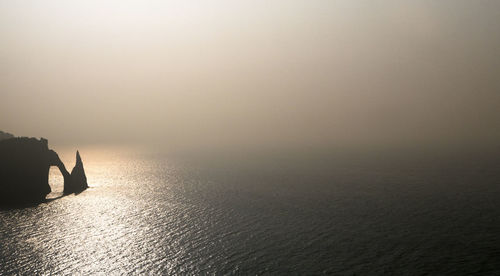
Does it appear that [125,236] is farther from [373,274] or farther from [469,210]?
[469,210]

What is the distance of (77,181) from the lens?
86312 mm

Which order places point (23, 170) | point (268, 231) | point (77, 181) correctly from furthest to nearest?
point (77, 181) → point (23, 170) → point (268, 231)

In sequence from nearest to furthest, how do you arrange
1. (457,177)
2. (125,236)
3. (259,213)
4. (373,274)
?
1. (373,274)
2. (125,236)
3. (259,213)
4. (457,177)

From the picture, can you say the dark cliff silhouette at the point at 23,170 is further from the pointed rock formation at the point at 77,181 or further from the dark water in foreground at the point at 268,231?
the pointed rock formation at the point at 77,181

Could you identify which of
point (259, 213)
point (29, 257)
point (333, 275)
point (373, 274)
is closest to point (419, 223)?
point (373, 274)

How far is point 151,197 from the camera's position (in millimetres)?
78188

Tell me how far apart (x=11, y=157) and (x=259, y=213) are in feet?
188

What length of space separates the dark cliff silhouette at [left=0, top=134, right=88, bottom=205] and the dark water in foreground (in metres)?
6.03

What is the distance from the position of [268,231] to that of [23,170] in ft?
194

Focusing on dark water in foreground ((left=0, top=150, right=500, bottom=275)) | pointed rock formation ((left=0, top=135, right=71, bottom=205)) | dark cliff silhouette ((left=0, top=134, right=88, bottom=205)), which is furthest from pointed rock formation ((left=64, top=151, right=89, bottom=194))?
pointed rock formation ((left=0, top=135, right=71, bottom=205))

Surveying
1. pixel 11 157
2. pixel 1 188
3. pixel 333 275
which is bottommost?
pixel 333 275

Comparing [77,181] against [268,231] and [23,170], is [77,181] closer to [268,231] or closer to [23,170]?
[23,170]

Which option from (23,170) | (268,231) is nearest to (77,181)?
(23,170)

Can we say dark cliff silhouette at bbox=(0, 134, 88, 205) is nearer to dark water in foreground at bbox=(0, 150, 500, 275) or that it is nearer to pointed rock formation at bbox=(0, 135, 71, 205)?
pointed rock formation at bbox=(0, 135, 71, 205)
